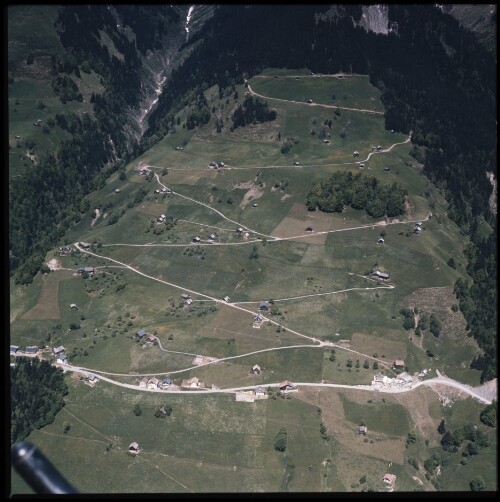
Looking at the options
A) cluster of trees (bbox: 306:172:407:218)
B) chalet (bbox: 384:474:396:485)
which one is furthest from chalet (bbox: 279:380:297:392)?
cluster of trees (bbox: 306:172:407:218)

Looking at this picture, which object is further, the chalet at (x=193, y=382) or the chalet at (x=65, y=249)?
the chalet at (x=65, y=249)

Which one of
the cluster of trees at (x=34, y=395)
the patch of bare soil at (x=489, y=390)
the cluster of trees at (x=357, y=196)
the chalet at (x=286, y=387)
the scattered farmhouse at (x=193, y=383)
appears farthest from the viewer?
the cluster of trees at (x=357, y=196)

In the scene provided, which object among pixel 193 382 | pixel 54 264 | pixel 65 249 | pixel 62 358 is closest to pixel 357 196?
pixel 65 249

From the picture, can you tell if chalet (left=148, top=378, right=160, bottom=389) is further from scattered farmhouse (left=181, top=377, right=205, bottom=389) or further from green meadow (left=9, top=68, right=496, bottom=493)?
scattered farmhouse (left=181, top=377, right=205, bottom=389)

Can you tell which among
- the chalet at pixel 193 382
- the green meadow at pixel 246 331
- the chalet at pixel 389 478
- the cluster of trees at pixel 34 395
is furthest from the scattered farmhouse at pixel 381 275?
the cluster of trees at pixel 34 395

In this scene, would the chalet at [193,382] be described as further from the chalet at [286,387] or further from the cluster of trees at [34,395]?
the cluster of trees at [34,395]

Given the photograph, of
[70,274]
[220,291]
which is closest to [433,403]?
[220,291]

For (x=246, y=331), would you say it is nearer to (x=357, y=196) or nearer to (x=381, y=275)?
(x=381, y=275)
